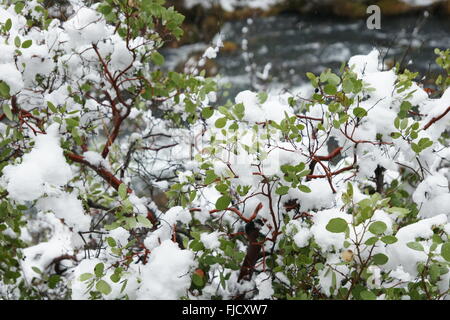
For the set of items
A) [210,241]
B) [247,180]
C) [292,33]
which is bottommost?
[210,241]

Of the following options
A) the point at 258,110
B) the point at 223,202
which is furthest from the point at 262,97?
the point at 223,202

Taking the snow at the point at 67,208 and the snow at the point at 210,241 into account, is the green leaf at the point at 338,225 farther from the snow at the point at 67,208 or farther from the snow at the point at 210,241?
the snow at the point at 67,208

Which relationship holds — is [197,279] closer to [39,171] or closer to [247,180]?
[247,180]

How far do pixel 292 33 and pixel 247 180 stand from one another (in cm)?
864

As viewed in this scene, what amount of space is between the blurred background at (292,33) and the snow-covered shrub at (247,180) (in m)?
5.48

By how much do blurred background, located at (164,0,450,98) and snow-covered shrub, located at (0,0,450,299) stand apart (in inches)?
216

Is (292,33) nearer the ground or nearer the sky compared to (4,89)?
nearer the sky

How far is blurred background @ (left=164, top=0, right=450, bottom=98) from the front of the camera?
8188 millimetres

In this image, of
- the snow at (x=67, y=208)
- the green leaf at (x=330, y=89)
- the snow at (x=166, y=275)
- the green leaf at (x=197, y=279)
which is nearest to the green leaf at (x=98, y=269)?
the snow at (x=166, y=275)

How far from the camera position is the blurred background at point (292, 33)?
8.19 meters

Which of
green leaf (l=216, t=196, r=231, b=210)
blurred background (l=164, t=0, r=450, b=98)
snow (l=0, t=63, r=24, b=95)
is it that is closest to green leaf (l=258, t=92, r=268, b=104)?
green leaf (l=216, t=196, r=231, b=210)

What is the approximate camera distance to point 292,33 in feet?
31.7

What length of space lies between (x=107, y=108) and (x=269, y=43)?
7.26 metres

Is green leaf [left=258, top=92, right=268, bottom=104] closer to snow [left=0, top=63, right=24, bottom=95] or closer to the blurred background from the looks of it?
snow [left=0, top=63, right=24, bottom=95]
